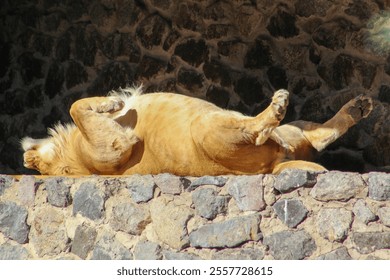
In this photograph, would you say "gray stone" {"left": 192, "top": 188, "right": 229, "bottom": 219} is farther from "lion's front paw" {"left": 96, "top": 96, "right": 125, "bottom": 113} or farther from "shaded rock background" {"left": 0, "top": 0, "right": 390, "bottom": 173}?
"shaded rock background" {"left": 0, "top": 0, "right": 390, "bottom": 173}

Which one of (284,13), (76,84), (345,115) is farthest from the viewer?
(76,84)

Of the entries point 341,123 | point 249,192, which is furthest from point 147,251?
point 341,123

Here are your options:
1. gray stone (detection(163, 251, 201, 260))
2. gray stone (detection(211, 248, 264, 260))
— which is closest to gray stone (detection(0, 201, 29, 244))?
gray stone (detection(163, 251, 201, 260))

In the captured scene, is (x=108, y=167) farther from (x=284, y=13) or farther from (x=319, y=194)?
(x=284, y=13)

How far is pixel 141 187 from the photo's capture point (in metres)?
5.45

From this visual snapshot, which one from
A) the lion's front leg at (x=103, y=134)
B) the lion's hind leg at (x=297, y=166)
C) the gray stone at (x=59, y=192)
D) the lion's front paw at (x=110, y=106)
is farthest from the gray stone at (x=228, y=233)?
the lion's front paw at (x=110, y=106)

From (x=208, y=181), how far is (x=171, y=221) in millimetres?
314

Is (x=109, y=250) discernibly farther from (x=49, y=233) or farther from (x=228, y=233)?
(x=228, y=233)

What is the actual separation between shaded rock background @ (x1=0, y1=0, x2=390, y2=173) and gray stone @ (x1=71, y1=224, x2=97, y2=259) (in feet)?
8.50

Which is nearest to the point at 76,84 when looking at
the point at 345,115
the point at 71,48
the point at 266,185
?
the point at 71,48

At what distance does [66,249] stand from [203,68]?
3132 mm

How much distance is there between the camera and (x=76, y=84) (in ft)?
30.7

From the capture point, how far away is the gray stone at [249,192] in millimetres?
5090

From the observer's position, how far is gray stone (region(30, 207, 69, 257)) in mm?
5781
